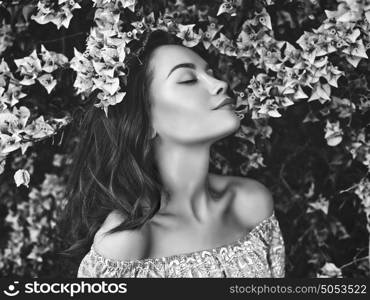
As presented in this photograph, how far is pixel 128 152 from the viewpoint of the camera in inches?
71.5

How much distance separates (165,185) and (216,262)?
25 cm

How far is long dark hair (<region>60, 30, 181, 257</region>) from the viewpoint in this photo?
1789 mm

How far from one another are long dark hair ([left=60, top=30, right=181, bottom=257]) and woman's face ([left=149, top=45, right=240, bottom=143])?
0.04m

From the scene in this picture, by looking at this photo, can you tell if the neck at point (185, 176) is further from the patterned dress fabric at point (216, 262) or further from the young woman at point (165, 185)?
the patterned dress fabric at point (216, 262)

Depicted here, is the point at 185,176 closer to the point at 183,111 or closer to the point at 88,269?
the point at 183,111

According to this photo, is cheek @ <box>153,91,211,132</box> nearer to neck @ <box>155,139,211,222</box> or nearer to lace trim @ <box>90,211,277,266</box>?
neck @ <box>155,139,211,222</box>

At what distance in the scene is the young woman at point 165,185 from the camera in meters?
1.71

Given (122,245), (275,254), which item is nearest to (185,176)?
(122,245)

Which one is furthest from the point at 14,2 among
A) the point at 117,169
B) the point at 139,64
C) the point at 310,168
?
the point at 310,168

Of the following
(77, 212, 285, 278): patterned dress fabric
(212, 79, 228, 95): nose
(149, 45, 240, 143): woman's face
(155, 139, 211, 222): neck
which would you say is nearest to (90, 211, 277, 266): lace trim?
(77, 212, 285, 278): patterned dress fabric

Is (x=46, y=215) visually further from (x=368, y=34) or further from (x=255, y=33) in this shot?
(x=368, y=34)

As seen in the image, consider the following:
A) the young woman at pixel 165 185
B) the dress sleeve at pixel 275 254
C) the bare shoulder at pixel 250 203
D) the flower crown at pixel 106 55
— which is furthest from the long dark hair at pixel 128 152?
the dress sleeve at pixel 275 254

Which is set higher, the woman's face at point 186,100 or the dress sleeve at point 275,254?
the woman's face at point 186,100

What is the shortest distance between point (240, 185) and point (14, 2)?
33.2 inches
